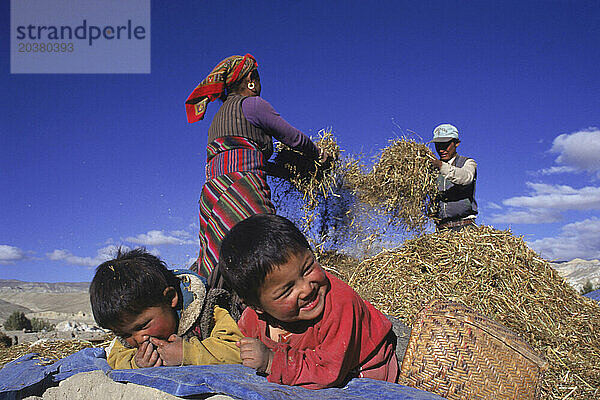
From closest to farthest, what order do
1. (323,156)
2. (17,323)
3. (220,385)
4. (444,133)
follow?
(220,385), (323,156), (444,133), (17,323)

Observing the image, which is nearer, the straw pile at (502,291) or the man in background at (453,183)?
the straw pile at (502,291)

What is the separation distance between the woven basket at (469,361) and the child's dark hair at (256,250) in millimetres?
787

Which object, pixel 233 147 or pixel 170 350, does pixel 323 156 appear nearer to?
pixel 233 147

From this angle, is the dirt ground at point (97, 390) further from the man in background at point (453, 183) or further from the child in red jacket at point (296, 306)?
the man in background at point (453, 183)

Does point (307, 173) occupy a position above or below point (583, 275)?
above

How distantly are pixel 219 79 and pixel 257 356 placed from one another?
2535mm

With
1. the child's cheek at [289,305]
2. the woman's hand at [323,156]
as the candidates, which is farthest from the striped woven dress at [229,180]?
the child's cheek at [289,305]

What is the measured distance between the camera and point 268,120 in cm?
386

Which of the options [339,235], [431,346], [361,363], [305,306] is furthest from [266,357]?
[339,235]

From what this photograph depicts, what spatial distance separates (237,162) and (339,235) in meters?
1.63

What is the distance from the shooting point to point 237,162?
3748 millimetres

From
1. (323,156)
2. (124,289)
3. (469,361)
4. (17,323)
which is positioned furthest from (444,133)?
(17,323)

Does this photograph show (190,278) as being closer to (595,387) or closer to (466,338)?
(466,338)

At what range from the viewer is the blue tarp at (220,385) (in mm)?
2023
